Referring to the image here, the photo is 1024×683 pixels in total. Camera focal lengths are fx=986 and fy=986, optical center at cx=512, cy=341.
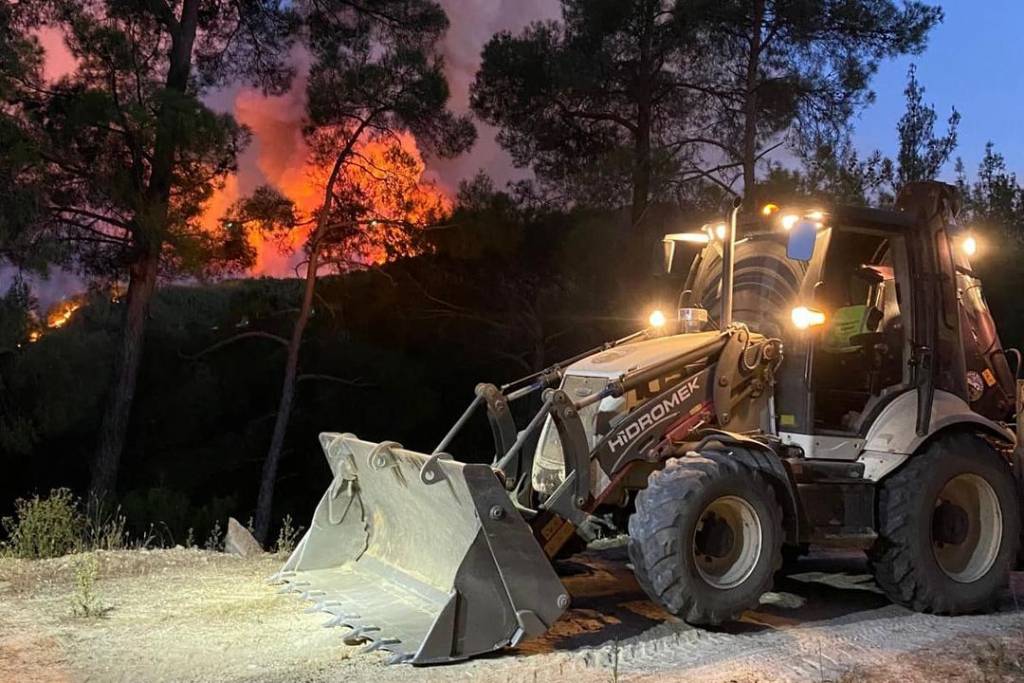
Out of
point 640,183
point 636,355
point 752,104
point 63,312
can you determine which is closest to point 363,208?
point 640,183

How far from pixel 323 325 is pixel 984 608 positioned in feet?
48.2

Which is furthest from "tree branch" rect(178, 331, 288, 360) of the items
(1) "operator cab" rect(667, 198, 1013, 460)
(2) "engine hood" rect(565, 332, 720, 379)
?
(2) "engine hood" rect(565, 332, 720, 379)

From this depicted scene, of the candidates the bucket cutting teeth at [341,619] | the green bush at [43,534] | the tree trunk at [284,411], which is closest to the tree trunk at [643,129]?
the tree trunk at [284,411]

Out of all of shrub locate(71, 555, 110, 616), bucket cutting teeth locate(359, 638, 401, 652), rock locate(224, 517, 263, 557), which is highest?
bucket cutting teeth locate(359, 638, 401, 652)

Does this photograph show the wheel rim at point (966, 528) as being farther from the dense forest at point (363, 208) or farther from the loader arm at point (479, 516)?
the dense forest at point (363, 208)

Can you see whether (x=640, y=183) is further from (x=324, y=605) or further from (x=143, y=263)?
(x=324, y=605)

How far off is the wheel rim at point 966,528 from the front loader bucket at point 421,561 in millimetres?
2992

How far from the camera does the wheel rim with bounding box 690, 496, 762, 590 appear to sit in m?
5.81

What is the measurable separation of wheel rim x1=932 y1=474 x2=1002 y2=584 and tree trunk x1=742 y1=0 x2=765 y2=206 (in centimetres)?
1017

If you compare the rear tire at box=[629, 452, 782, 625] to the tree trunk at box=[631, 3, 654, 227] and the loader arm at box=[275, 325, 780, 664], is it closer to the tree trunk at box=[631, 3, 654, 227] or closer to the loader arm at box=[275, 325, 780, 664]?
the loader arm at box=[275, 325, 780, 664]

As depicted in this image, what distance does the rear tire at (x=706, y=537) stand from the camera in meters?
5.53

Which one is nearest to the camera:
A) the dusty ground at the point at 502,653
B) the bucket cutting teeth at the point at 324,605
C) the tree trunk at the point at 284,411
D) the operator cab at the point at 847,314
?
the dusty ground at the point at 502,653

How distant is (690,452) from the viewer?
6012mm

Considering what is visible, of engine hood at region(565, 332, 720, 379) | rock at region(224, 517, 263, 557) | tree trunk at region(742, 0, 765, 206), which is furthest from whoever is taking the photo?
tree trunk at region(742, 0, 765, 206)
